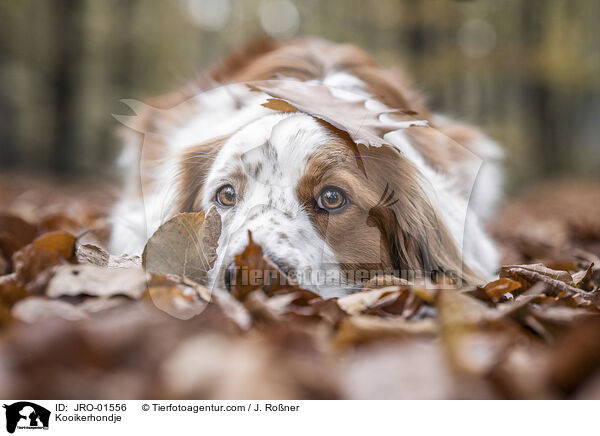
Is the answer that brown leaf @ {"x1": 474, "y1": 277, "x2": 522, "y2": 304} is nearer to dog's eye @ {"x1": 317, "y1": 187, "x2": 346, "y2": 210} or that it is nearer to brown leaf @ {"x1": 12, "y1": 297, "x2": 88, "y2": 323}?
dog's eye @ {"x1": 317, "y1": 187, "x2": 346, "y2": 210}

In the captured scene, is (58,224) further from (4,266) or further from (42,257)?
(42,257)

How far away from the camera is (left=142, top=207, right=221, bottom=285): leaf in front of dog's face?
1.32 meters

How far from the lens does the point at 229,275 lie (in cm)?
129

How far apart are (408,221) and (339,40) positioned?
7135 mm

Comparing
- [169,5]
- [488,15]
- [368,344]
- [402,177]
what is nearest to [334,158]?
[402,177]

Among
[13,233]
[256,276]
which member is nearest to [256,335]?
[256,276]

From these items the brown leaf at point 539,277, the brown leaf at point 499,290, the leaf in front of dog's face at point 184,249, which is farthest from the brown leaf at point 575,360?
the leaf in front of dog's face at point 184,249

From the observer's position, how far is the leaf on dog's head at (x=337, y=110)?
1.54 metres

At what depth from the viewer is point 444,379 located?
83 cm

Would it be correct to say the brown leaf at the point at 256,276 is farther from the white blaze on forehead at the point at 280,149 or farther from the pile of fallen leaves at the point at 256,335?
the white blaze on forehead at the point at 280,149

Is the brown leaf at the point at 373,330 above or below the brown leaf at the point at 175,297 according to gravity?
below

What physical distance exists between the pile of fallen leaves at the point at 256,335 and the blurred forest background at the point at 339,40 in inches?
144

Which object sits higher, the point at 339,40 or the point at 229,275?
the point at 339,40
